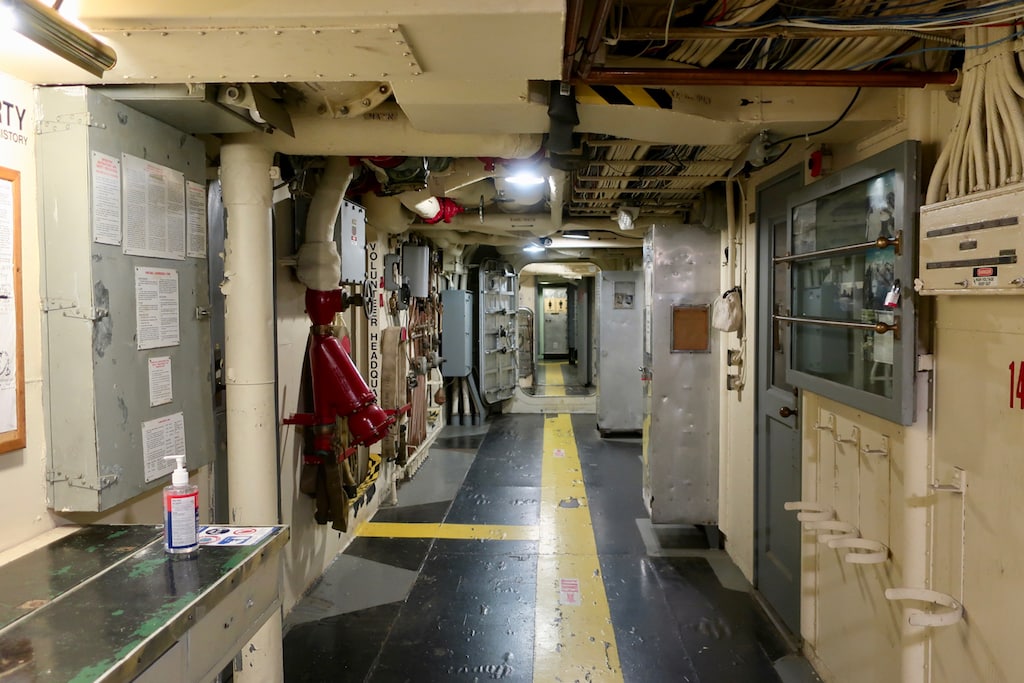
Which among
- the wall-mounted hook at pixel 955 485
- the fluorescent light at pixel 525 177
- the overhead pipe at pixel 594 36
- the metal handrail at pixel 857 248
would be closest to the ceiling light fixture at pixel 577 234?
the fluorescent light at pixel 525 177

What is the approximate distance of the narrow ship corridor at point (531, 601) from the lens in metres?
2.78

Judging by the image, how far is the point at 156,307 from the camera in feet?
6.59

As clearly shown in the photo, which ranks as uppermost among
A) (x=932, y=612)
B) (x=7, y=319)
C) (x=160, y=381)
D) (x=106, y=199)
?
(x=106, y=199)

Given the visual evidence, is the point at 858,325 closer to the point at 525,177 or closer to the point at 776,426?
Result: the point at 776,426

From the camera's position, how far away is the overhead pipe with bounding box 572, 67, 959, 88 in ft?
5.97

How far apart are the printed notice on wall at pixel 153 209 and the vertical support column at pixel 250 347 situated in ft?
0.67

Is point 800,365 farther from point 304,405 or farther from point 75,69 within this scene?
point 75,69

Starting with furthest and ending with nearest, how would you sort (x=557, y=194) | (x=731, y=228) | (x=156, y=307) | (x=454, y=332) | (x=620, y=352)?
(x=454, y=332)
(x=620, y=352)
(x=557, y=194)
(x=731, y=228)
(x=156, y=307)

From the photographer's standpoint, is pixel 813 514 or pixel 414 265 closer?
pixel 813 514

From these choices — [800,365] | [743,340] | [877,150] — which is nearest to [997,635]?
[800,365]

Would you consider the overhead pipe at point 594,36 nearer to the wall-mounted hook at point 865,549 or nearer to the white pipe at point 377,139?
the white pipe at point 377,139

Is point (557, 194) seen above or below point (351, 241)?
above

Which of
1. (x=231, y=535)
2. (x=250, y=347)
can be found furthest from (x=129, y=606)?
(x=250, y=347)

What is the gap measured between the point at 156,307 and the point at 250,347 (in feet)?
1.28
